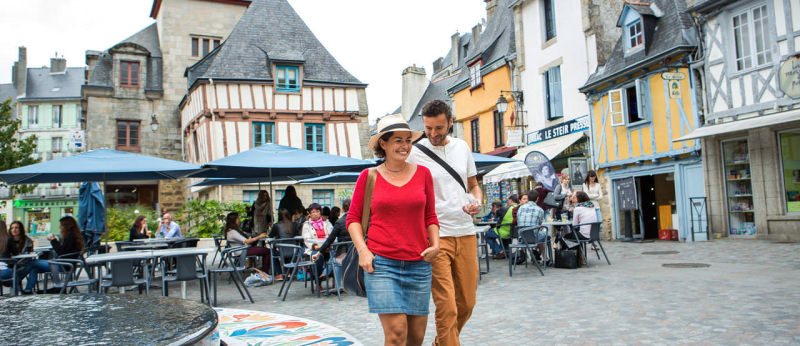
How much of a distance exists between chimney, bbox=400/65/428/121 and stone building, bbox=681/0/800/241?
67.5 feet

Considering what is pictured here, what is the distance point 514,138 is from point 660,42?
5.63 m

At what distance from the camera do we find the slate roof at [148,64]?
80.7 ft

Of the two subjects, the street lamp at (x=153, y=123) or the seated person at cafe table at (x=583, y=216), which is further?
the street lamp at (x=153, y=123)

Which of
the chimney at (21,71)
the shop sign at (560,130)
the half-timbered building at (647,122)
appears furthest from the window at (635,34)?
the chimney at (21,71)

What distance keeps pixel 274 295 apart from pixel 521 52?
1358 cm

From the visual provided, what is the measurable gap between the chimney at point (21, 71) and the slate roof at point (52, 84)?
59 cm

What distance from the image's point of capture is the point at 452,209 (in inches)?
115

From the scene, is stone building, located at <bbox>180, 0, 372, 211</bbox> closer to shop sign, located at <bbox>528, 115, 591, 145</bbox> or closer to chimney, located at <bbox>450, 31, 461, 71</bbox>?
A: shop sign, located at <bbox>528, 115, 591, 145</bbox>

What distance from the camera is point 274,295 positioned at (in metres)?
6.79

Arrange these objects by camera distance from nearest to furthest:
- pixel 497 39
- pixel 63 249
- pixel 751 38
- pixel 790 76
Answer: pixel 63 249 → pixel 790 76 → pixel 751 38 → pixel 497 39

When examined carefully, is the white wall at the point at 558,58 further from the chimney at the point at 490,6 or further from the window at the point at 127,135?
the window at the point at 127,135

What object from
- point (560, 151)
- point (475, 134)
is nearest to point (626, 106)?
point (560, 151)

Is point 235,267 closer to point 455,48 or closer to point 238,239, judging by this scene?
point 238,239

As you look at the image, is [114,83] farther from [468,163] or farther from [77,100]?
[468,163]
